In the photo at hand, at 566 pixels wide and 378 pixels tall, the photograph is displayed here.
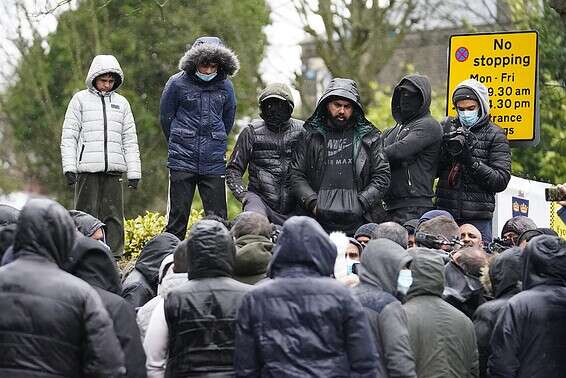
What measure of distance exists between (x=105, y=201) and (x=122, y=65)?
503 inches

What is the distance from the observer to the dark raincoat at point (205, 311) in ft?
29.5

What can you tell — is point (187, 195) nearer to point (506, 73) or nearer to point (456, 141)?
point (456, 141)

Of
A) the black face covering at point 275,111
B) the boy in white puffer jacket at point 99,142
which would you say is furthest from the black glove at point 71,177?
the black face covering at point 275,111

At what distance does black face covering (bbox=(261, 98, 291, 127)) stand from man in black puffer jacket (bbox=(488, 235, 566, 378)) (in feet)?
14.2

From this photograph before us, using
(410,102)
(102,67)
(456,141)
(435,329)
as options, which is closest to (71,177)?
(102,67)

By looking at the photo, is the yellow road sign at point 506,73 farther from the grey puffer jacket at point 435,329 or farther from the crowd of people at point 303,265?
the grey puffer jacket at point 435,329

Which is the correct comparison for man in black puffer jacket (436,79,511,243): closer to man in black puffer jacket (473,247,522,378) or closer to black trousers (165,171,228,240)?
black trousers (165,171,228,240)

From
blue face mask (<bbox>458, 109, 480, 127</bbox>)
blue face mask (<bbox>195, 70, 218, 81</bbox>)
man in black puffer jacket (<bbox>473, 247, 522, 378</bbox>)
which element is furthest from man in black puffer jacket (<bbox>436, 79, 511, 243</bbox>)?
man in black puffer jacket (<bbox>473, 247, 522, 378</bbox>)

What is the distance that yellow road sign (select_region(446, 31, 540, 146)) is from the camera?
15953mm

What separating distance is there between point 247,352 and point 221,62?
20.1 ft

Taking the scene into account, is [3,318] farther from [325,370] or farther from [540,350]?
[540,350]

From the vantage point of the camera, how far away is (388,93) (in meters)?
A: 33.8

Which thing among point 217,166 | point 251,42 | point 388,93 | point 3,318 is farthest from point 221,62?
point 388,93

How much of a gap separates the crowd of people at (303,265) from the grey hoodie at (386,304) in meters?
0.01
